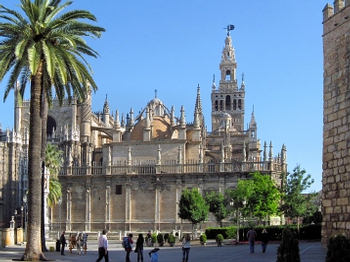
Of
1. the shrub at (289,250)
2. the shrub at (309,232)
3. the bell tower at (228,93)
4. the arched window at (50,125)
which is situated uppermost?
the bell tower at (228,93)

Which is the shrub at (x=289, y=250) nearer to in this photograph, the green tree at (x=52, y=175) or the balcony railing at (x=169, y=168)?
the green tree at (x=52, y=175)

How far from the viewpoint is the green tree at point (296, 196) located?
49812 millimetres

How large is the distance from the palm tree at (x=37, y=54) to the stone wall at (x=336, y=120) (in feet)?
31.8

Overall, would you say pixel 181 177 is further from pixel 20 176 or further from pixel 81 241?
pixel 81 241

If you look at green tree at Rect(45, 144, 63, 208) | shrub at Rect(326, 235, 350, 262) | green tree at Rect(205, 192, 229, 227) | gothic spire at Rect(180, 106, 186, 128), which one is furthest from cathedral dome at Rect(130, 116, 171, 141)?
shrub at Rect(326, 235, 350, 262)

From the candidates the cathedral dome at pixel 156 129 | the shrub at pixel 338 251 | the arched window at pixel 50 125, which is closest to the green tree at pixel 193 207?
the cathedral dome at pixel 156 129

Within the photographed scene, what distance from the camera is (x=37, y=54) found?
24.4 m

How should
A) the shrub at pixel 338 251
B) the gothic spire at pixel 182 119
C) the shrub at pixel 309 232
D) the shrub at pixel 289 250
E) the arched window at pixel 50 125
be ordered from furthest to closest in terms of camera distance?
the arched window at pixel 50 125 < the gothic spire at pixel 182 119 < the shrub at pixel 309 232 < the shrub at pixel 289 250 < the shrub at pixel 338 251

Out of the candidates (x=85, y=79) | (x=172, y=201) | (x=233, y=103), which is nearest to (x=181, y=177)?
(x=172, y=201)

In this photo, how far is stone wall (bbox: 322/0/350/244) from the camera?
67.2 feet

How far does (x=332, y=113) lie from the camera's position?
21531 mm

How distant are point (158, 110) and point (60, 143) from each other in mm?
17681

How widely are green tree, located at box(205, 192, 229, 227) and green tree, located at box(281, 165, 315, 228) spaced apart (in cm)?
486

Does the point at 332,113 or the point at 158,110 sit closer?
the point at 332,113
